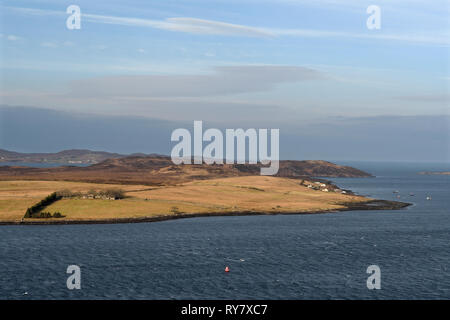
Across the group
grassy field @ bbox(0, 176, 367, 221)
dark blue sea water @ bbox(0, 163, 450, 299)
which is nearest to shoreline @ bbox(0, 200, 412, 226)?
grassy field @ bbox(0, 176, 367, 221)

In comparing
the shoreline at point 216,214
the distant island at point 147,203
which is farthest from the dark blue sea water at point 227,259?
the distant island at point 147,203

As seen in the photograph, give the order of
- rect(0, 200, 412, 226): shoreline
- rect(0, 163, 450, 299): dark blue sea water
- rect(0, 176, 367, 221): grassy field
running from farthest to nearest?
rect(0, 176, 367, 221): grassy field → rect(0, 200, 412, 226): shoreline → rect(0, 163, 450, 299): dark blue sea water

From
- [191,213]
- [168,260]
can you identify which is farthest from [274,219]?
[168,260]

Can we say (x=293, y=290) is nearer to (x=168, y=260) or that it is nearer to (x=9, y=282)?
(x=168, y=260)

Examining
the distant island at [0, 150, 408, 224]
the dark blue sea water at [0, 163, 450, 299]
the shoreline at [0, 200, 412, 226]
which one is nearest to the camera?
the dark blue sea water at [0, 163, 450, 299]

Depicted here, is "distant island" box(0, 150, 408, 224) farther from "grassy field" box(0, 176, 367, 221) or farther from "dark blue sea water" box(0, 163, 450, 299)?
"dark blue sea water" box(0, 163, 450, 299)
